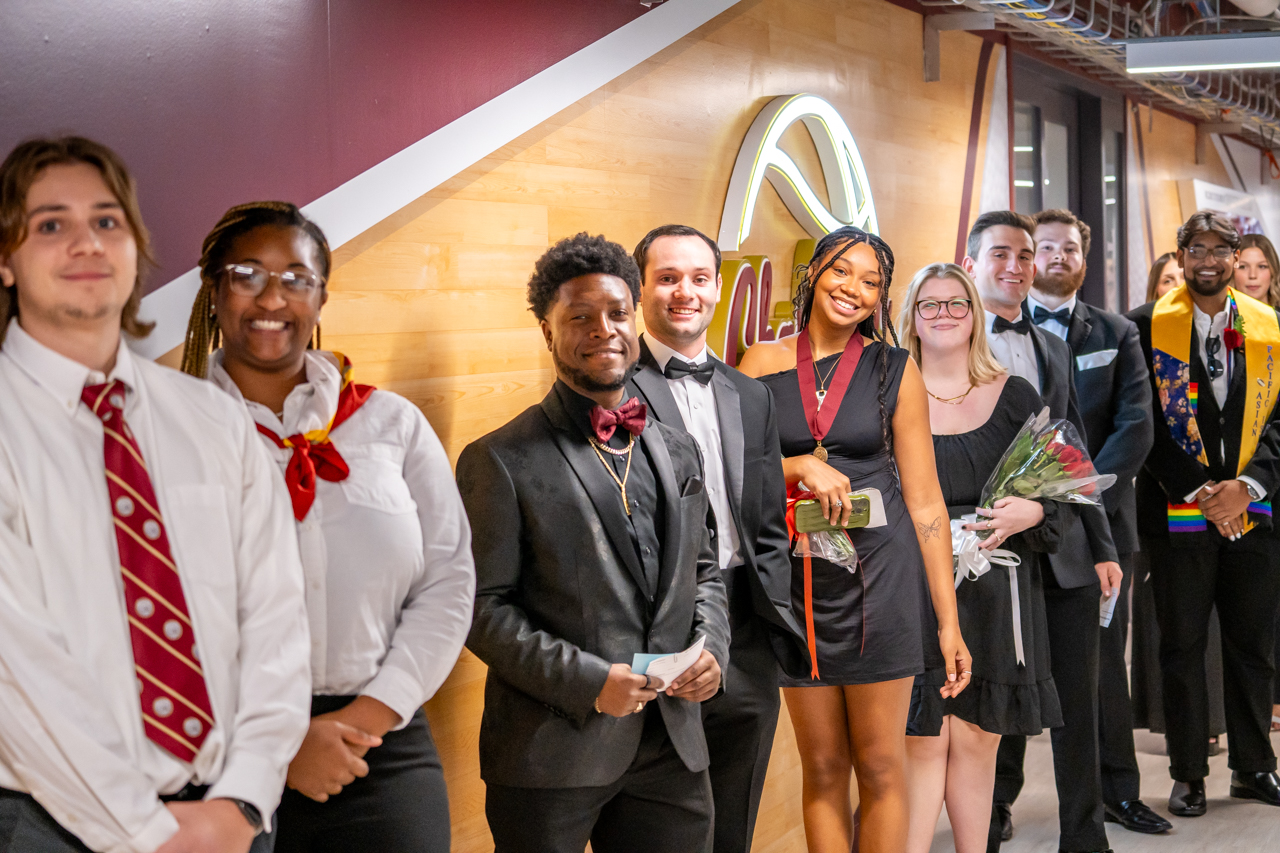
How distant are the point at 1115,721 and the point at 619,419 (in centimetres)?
281

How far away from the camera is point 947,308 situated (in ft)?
11.3

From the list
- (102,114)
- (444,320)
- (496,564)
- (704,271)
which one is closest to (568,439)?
(496,564)

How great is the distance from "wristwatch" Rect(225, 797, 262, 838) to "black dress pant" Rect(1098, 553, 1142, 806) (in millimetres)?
3308

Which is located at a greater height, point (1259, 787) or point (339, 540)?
point (339, 540)

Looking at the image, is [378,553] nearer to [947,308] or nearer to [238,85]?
[238,85]

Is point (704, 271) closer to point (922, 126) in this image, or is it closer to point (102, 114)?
point (102, 114)

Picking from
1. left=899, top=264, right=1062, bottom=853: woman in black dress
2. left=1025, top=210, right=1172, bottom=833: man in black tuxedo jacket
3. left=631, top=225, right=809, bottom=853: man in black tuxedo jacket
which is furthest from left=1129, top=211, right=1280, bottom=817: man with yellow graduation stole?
left=631, top=225, right=809, bottom=853: man in black tuxedo jacket

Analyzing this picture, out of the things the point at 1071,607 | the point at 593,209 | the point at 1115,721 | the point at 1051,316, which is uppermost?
the point at 593,209

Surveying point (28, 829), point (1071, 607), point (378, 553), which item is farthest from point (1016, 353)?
point (28, 829)

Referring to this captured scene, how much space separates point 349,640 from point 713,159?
221 cm

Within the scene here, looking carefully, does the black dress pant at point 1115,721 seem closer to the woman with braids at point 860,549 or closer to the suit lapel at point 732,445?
the woman with braids at point 860,549

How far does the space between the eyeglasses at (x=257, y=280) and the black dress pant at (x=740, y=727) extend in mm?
1323

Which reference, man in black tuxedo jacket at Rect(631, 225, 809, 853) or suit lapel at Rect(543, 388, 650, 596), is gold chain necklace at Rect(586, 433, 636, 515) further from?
man in black tuxedo jacket at Rect(631, 225, 809, 853)

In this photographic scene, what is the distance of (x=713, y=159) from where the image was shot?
3605 millimetres
